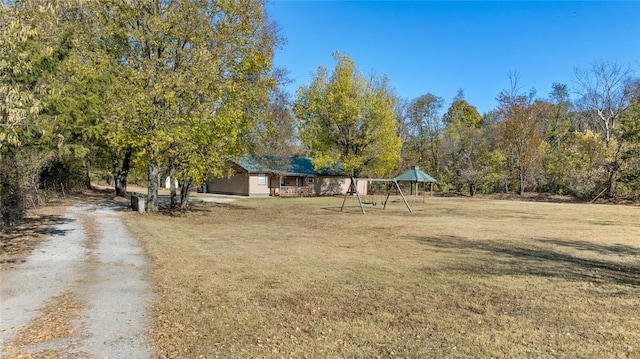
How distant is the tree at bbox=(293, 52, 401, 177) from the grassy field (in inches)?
1000

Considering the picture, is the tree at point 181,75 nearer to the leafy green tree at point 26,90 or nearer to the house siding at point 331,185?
the leafy green tree at point 26,90

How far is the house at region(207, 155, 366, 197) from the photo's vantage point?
3938 centimetres

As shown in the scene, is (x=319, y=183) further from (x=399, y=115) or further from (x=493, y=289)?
(x=493, y=289)

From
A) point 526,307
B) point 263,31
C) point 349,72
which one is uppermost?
point 349,72

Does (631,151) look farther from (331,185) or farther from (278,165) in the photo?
(278,165)

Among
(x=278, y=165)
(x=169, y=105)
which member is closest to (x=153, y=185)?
(x=169, y=105)

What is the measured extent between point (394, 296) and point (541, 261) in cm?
487

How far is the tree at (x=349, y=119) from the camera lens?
37094 mm

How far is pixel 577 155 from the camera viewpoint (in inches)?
1545

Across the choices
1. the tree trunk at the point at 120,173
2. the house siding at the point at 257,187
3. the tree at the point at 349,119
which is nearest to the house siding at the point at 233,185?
the house siding at the point at 257,187

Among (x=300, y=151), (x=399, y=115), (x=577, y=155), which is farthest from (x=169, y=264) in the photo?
(x=300, y=151)

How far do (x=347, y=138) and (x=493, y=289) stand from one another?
3256cm

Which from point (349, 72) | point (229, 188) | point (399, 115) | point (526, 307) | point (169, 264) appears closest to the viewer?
point (526, 307)

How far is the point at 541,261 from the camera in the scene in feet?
30.0
